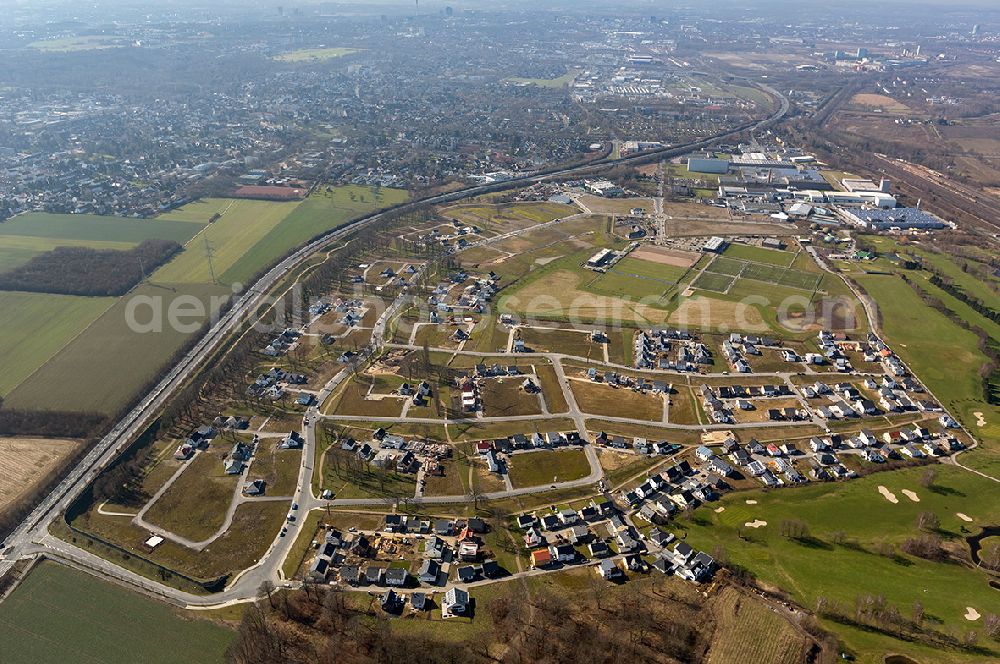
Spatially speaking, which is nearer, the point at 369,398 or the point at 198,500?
the point at 198,500

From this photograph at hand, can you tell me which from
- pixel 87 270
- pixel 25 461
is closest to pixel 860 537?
pixel 25 461

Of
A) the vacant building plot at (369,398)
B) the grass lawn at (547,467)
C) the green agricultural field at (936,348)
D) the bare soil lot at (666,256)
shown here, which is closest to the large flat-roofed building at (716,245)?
the bare soil lot at (666,256)

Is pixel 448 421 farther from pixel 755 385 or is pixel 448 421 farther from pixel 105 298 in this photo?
pixel 105 298

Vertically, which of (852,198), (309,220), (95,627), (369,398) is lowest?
(95,627)

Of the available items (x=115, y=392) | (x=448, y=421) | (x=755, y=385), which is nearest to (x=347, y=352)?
(x=448, y=421)

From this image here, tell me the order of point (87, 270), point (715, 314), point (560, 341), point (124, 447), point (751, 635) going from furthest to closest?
point (87, 270)
point (715, 314)
point (560, 341)
point (124, 447)
point (751, 635)

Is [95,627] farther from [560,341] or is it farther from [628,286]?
[628,286]

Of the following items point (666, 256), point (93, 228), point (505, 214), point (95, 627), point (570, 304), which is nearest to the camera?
point (95, 627)

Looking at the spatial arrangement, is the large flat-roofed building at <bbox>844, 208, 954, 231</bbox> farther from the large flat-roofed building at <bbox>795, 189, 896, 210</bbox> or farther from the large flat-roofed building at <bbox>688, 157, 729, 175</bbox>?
the large flat-roofed building at <bbox>688, 157, 729, 175</bbox>
